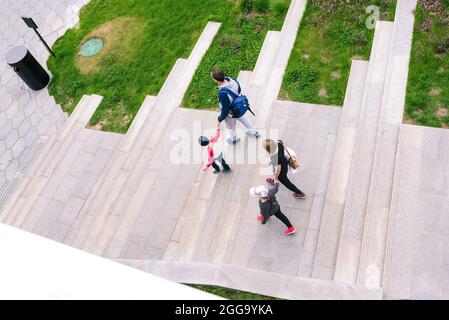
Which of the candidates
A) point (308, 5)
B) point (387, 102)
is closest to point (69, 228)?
point (387, 102)

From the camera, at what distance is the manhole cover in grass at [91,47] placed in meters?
10.8

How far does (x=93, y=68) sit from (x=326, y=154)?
7155 millimetres

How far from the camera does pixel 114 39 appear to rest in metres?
10.9

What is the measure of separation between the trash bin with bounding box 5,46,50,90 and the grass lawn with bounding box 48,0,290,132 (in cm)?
35

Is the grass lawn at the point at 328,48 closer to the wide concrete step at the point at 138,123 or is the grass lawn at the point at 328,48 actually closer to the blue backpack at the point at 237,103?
the blue backpack at the point at 237,103

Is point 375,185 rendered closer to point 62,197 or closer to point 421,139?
point 421,139

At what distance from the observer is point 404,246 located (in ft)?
17.3

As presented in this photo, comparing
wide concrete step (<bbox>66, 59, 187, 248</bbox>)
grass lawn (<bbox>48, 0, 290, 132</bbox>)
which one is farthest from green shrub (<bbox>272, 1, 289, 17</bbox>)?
wide concrete step (<bbox>66, 59, 187, 248</bbox>)

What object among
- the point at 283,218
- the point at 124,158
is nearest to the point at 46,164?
the point at 124,158

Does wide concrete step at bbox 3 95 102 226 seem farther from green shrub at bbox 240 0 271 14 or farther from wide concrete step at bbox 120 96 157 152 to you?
green shrub at bbox 240 0 271 14

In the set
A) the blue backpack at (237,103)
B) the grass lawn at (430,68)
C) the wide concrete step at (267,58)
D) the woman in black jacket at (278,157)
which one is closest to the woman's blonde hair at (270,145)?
the woman in black jacket at (278,157)

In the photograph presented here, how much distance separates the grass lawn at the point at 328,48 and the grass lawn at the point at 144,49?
1.01 metres

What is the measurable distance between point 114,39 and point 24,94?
3021 mm

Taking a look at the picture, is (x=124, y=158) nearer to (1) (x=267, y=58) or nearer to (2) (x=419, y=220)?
(1) (x=267, y=58)
